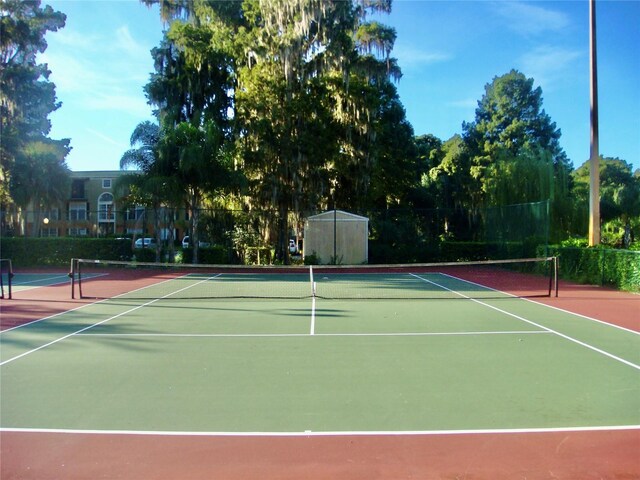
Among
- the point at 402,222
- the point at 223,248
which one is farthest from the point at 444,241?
the point at 223,248

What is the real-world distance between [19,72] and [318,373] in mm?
30707

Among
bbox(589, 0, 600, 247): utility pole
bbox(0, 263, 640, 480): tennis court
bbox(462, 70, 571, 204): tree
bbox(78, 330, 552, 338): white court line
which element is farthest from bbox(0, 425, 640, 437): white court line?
bbox(462, 70, 571, 204): tree

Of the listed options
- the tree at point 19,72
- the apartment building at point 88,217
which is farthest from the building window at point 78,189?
the tree at point 19,72

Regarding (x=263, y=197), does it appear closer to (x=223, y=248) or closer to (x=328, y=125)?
(x=223, y=248)

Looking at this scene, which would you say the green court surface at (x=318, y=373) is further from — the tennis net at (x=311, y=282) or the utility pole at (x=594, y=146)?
the utility pole at (x=594, y=146)

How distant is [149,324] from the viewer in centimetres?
Answer: 953

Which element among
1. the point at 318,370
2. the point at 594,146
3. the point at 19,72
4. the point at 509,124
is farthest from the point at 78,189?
the point at 318,370

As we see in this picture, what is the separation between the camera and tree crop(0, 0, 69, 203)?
28.2 metres

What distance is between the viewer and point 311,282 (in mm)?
15875

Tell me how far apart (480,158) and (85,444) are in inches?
1643

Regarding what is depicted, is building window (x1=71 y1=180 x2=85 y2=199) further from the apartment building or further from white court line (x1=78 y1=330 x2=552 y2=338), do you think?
white court line (x1=78 y1=330 x2=552 y2=338)

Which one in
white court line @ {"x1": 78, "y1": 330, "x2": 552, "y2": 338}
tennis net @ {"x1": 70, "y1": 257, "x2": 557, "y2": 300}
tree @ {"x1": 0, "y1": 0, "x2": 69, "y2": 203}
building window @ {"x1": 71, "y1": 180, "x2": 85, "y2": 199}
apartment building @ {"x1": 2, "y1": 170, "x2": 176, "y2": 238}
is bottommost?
white court line @ {"x1": 78, "y1": 330, "x2": 552, "y2": 338}

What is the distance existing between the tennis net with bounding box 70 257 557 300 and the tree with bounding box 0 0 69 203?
436 inches

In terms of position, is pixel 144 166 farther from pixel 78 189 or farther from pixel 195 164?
pixel 78 189
